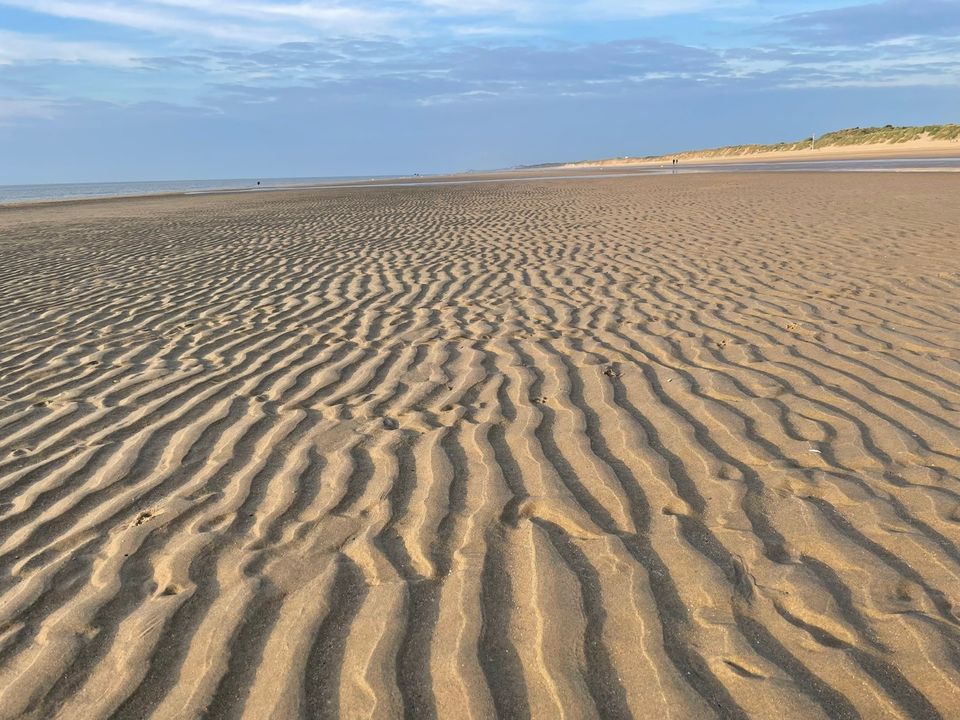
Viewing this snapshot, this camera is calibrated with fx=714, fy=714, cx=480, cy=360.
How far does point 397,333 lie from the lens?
551 centimetres

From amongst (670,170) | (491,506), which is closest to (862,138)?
(670,170)

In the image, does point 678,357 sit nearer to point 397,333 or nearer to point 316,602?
point 397,333

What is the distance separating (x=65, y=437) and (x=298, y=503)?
1566 millimetres

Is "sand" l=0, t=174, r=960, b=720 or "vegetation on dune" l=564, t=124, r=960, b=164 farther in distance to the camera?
"vegetation on dune" l=564, t=124, r=960, b=164

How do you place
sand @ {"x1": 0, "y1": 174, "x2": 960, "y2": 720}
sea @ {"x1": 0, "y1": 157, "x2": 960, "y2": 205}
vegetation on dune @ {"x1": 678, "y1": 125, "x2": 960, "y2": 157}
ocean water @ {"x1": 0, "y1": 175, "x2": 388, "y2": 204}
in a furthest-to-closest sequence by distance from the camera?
vegetation on dune @ {"x1": 678, "y1": 125, "x2": 960, "y2": 157} → ocean water @ {"x1": 0, "y1": 175, "x2": 388, "y2": 204} → sea @ {"x1": 0, "y1": 157, "x2": 960, "y2": 205} → sand @ {"x1": 0, "y1": 174, "x2": 960, "y2": 720}

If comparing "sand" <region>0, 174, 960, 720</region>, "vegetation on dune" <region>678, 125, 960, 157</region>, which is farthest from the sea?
"sand" <region>0, 174, 960, 720</region>

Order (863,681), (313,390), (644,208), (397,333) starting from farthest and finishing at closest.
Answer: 1. (644,208)
2. (397,333)
3. (313,390)
4. (863,681)

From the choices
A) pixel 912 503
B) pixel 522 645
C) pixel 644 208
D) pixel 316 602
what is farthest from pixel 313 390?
pixel 644 208

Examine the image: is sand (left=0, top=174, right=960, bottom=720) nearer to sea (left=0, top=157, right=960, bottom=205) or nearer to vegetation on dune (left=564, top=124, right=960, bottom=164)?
sea (left=0, top=157, right=960, bottom=205)

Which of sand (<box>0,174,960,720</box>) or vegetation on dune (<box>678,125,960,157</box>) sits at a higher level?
sand (<box>0,174,960,720</box>)

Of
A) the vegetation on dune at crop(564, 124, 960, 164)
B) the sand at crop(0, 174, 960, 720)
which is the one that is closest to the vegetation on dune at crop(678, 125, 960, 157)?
the vegetation on dune at crop(564, 124, 960, 164)

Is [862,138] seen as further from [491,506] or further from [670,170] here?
[491,506]

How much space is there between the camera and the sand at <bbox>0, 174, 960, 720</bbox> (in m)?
1.95

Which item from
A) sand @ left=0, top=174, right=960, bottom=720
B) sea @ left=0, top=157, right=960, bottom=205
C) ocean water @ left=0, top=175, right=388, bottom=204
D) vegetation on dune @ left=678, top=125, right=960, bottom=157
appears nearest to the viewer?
sand @ left=0, top=174, right=960, bottom=720
